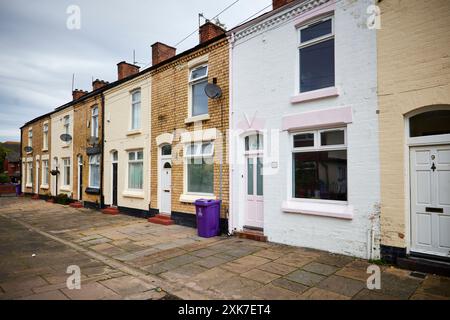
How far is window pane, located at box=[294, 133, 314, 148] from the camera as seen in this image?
7.03 meters

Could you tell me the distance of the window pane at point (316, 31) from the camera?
22.7 ft

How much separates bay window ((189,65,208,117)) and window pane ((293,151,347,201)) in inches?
160

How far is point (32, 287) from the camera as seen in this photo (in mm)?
4730

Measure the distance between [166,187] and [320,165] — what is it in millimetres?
6329

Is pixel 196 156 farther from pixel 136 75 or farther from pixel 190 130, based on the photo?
pixel 136 75

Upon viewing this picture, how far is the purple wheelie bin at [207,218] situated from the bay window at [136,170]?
4968mm

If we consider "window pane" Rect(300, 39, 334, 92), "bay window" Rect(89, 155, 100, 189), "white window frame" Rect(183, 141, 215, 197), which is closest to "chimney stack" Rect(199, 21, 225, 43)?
"white window frame" Rect(183, 141, 215, 197)

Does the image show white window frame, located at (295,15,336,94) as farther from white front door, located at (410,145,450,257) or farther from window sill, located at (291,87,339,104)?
white front door, located at (410,145,450,257)

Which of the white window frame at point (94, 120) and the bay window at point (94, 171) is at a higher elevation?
the white window frame at point (94, 120)

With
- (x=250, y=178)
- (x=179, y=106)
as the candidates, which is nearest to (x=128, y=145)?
(x=179, y=106)

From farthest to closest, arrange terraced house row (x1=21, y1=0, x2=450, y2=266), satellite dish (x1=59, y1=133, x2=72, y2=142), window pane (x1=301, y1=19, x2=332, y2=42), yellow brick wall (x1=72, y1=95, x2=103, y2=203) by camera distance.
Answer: satellite dish (x1=59, y1=133, x2=72, y2=142), yellow brick wall (x1=72, y1=95, x2=103, y2=203), window pane (x1=301, y1=19, x2=332, y2=42), terraced house row (x1=21, y1=0, x2=450, y2=266)

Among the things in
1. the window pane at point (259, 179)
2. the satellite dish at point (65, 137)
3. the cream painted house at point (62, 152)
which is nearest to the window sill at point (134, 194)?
the window pane at point (259, 179)

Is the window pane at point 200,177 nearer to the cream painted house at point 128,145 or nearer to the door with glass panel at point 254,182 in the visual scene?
the door with glass panel at point 254,182

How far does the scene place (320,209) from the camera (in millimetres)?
6676
